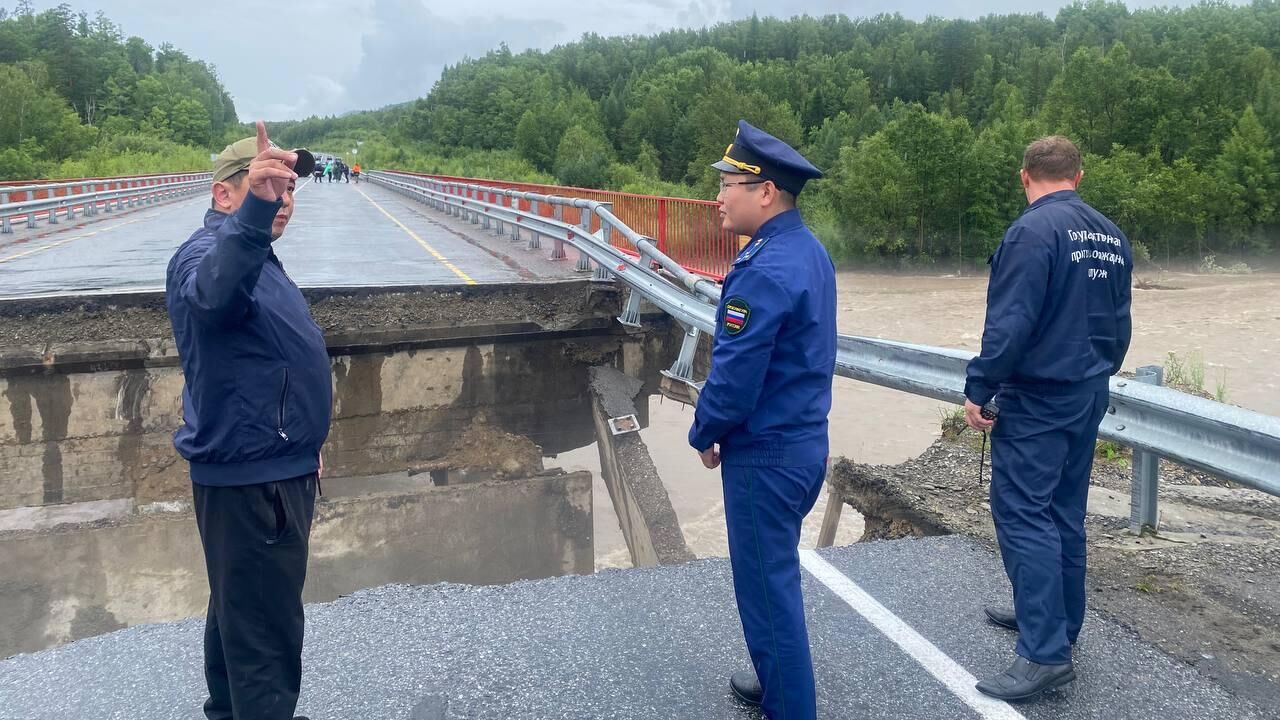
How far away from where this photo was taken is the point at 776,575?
9.48 feet

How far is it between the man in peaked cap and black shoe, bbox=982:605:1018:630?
1.17 meters

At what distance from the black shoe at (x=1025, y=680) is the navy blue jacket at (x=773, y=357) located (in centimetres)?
103

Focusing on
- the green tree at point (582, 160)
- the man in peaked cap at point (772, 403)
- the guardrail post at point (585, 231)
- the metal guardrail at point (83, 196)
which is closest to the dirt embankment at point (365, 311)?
the guardrail post at point (585, 231)

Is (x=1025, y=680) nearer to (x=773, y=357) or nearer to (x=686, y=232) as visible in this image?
(x=773, y=357)

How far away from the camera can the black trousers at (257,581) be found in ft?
8.66

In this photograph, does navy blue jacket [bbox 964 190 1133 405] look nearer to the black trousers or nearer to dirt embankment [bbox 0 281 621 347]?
the black trousers

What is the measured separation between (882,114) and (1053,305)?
96838 mm

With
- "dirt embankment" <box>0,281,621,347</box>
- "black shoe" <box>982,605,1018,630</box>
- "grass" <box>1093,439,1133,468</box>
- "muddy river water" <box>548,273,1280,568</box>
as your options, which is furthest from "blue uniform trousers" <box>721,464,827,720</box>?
"dirt embankment" <box>0,281,621,347</box>

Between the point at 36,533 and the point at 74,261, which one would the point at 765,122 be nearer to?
the point at 74,261

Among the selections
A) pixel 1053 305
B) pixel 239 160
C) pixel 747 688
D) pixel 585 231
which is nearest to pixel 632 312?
pixel 585 231

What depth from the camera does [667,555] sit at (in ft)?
23.5

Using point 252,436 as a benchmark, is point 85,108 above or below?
above

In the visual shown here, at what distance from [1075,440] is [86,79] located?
15174 cm

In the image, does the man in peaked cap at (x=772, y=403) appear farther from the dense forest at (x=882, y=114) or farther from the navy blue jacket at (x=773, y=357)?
the dense forest at (x=882, y=114)
